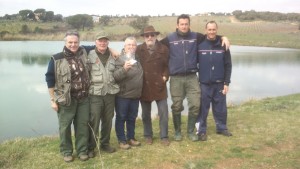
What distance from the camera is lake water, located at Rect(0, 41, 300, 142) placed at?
9.54 metres

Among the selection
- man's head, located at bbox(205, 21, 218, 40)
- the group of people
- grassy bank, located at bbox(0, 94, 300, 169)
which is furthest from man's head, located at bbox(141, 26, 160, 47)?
grassy bank, located at bbox(0, 94, 300, 169)

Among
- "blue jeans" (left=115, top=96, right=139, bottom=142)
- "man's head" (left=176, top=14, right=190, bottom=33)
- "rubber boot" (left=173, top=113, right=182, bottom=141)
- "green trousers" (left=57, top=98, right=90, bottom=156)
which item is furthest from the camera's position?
"rubber boot" (left=173, top=113, right=182, bottom=141)

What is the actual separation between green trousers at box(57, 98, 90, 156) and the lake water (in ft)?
12.3

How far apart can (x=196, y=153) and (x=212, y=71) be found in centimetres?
148

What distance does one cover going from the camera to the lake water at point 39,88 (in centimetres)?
954

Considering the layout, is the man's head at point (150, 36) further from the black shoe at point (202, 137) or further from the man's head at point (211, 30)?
the black shoe at point (202, 137)

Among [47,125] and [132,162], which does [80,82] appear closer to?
[132,162]

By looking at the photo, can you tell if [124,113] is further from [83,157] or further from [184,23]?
[184,23]

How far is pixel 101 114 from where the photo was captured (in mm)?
5277

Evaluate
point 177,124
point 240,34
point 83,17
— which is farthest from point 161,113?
point 83,17

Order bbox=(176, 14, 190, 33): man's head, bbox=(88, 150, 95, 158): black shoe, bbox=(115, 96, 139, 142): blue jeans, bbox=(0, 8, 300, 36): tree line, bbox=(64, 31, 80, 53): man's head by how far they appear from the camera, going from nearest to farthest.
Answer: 1. bbox=(64, 31, 80, 53): man's head
2. bbox=(88, 150, 95, 158): black shoe
3. bbox=(115, 96, 139, 142): blue jeans
4. bbox=(176, 14, 190, 33): man's head
5. bbox=(0, 8, 300, 36): tree line

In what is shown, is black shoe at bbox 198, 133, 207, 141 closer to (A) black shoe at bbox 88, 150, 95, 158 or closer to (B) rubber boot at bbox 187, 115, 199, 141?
(B) rubber boot at bbox 187, 115, 199, 141

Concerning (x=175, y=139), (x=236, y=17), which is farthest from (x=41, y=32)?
(x=175, y=139)

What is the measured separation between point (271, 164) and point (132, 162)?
209 centimetres
